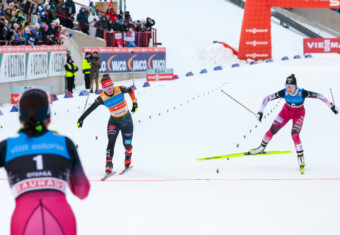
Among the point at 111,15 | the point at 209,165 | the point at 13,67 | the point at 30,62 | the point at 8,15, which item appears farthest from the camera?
the point at 111,15

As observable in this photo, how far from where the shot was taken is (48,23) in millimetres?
21797

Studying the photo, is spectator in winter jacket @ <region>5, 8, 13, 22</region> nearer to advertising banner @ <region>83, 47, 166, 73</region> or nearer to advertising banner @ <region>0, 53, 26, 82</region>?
advertising banner @ <region>0, 53, 26, 82</region>

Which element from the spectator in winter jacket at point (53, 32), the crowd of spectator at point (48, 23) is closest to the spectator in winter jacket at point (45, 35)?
the crowd of spectator at point (48, 23)

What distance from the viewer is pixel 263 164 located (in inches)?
Result: 458

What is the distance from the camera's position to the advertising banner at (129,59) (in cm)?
2500

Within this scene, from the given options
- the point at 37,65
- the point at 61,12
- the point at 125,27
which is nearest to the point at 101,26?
the point at 125,27

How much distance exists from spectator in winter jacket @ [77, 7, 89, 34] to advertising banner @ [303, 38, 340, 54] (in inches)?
416

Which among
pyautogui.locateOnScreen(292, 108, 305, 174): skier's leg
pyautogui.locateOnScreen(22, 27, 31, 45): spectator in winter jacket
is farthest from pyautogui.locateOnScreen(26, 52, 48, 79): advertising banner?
pyautogui.locateOnScreen(292, 108, 305, 174): skier's leg

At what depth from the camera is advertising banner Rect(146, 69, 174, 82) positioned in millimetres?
23483

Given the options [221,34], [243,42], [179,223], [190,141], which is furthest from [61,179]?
[221,34]

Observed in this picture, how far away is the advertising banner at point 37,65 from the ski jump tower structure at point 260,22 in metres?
10.6

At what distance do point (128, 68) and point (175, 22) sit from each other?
1334 centimetres

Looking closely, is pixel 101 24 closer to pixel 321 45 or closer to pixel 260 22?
pixel 260 22

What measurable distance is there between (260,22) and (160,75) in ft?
20.6
